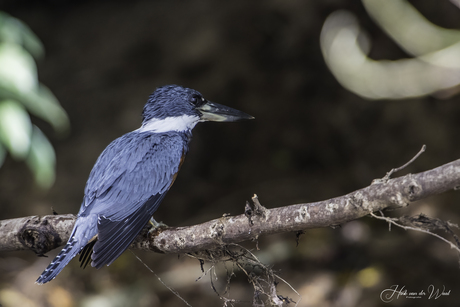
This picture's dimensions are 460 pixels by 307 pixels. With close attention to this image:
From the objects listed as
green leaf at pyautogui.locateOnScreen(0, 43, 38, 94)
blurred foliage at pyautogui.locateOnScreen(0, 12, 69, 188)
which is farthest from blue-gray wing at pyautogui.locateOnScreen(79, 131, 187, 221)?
green leaf at pyautogui.locateOnScreen(0, 43, 38, 94)

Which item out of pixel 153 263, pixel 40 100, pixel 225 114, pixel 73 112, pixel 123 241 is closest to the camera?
pixel 40 100

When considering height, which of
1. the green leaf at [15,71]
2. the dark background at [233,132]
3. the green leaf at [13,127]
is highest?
the green leaf at [15,71]

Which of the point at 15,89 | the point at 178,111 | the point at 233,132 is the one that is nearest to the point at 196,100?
the point at 178,111

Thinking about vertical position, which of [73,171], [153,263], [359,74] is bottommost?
[153,263]

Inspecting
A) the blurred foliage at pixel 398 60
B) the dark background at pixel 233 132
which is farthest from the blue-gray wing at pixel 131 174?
the blurred foliage at pixel 398 60

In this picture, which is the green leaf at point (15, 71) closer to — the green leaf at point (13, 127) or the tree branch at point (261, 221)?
the green leaf at point (13, 127)

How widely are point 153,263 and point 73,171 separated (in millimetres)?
1359

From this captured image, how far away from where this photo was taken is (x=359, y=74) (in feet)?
12.0

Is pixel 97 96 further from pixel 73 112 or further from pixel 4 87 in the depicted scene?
pixel 4 87

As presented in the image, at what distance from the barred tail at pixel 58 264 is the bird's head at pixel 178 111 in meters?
1.01

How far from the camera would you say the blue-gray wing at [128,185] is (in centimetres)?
Answer: 192

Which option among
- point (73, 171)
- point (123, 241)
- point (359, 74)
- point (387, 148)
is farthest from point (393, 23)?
point (73, 171)

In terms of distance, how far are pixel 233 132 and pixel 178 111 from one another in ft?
5.68

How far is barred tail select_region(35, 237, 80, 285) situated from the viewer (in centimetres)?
181
